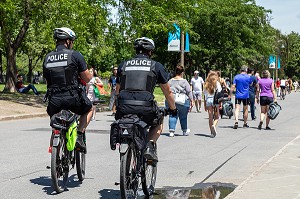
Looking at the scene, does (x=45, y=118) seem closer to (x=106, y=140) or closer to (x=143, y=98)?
(x=106, y=140)

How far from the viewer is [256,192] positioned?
6.71 m

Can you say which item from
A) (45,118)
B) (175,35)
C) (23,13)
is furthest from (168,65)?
(45,118)

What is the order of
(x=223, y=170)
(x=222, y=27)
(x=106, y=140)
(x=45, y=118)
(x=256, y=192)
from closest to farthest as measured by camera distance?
(x=256, y=192)
(x=223, y=170)
(x=106, y=140)
(x=45, y=118)
(x=222, y=27)

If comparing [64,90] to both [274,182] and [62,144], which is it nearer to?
[62,144]

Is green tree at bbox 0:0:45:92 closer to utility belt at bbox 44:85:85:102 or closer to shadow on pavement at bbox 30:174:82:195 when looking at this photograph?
shadow on pavement at bbox 30:174:82:195

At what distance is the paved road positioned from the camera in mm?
7500

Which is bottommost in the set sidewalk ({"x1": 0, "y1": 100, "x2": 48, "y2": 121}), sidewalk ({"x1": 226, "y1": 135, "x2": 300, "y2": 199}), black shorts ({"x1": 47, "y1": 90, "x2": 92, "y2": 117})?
sidewalk ({"x1": 226, "y1": 135, "x2": 300, "y2": 199})

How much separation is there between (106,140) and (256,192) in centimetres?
674

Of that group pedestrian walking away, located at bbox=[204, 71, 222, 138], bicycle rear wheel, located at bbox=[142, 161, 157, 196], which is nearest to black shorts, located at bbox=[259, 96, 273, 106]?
pedestrian walking away, located at bbox=[204, 71, 222, 138]

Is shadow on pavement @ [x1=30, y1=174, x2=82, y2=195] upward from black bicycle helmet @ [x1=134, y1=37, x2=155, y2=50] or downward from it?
downward

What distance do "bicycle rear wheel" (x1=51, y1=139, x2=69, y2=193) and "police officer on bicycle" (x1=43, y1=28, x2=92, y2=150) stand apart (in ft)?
1.51

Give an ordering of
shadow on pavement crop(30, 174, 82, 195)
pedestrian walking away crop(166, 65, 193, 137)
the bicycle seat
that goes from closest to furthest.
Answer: the bicycle seat
shadow on pavement crop(30, 174, 82, 195)
pedestrian walking away crop(166, 65, 193, 137)

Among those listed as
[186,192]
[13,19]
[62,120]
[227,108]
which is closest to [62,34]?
[62,120]

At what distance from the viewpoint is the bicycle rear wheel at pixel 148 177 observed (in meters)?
6.52
